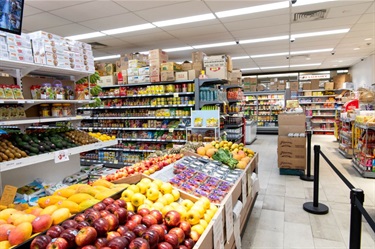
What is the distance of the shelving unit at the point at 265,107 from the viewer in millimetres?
13873

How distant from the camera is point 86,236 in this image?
116 centimetres

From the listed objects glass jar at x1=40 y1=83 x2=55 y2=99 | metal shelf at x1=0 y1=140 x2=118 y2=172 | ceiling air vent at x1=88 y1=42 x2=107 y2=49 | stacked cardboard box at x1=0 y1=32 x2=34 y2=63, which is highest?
ceiling air vent at x1=88 y1=42 x2=107 y2=49

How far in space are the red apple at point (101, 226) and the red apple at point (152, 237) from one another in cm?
20

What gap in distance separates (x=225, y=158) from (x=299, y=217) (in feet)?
4.73

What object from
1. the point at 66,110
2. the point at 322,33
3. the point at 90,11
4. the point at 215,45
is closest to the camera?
the point at 66,110

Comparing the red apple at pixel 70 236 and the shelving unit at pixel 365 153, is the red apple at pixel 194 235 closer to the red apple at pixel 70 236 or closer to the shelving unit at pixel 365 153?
the red apple at pixel 70 236

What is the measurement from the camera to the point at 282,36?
7.42 m

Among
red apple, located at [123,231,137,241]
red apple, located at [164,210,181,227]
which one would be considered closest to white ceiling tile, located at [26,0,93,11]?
red apple, located at [164,210,181,227]

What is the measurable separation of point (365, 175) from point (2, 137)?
656 centimetres

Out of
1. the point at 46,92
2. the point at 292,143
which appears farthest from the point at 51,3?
the point at 292,143

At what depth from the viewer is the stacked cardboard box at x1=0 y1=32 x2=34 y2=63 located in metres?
2.59

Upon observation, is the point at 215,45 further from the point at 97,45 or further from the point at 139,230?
the point at 139,230

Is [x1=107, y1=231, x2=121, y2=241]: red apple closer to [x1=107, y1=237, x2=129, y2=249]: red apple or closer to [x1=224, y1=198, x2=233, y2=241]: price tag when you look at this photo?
[x1=107, y1=237, x2=129, y2=249]: red apple

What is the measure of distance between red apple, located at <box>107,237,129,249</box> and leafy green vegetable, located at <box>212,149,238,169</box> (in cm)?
204
